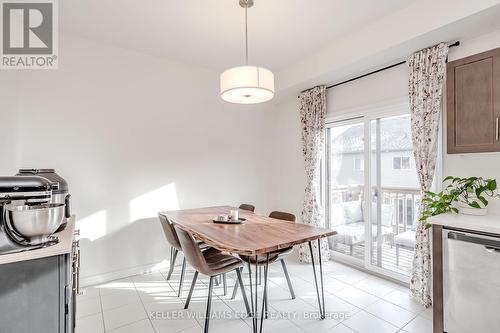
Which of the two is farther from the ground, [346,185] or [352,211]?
[346,185]

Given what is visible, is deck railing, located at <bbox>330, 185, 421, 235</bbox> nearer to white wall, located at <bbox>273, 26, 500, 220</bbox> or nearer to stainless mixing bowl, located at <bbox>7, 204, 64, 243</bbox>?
white wall, located at <bbox>273, 26, 500, 220</bbox>

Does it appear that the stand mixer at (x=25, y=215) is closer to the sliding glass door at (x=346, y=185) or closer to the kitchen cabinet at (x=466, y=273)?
the kitchen cabinet at (x=466, y=273)

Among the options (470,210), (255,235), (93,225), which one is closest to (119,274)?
(93,225)

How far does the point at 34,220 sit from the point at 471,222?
2773mm

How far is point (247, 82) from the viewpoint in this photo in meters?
1.97

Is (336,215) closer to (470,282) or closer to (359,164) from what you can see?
(359,164)

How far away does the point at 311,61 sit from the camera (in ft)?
11.1

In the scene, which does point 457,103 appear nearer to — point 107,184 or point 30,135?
point 107,184

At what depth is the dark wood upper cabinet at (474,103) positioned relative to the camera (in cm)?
193

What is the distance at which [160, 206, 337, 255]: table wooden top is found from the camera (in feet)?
5.82

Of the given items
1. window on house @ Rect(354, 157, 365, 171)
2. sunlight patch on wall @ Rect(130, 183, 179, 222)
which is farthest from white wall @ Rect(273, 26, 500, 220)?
sunlight patch on wall @ Rect(130, 183, 179, 222)

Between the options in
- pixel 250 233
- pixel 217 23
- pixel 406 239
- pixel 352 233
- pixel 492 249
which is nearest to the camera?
pixel 492 249

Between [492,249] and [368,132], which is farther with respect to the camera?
[368,132]

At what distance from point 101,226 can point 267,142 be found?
2.81 metres
